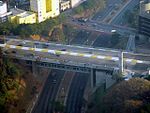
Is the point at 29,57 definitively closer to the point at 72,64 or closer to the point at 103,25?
the point at 72,64

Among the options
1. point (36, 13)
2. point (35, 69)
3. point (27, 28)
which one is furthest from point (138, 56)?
point (36, 13)

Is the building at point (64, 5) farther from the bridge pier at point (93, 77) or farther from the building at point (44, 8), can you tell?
the bridge pier at point (93, 77)

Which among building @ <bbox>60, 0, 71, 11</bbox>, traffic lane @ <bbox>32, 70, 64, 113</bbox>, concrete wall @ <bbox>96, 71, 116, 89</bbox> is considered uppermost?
building @ <bbox>60, 0, 71, 11</bbox>

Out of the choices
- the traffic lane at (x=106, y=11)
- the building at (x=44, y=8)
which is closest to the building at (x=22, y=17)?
the building at (x=44, y=8)

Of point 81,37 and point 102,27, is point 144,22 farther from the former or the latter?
point 81,37

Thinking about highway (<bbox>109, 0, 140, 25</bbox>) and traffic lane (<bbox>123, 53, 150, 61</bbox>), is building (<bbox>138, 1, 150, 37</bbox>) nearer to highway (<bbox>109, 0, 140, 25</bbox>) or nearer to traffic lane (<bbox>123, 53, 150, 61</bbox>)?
traffic lane (<bbox>123, 53, 150, 61</bbox>)

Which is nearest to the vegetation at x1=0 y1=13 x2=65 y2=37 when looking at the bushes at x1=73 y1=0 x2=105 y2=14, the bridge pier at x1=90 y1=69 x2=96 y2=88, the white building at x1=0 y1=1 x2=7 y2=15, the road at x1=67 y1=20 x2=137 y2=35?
the white building at x1=0 y1=1 x2=7 y2=15

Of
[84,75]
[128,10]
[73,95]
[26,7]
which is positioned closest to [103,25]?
[128,10]
